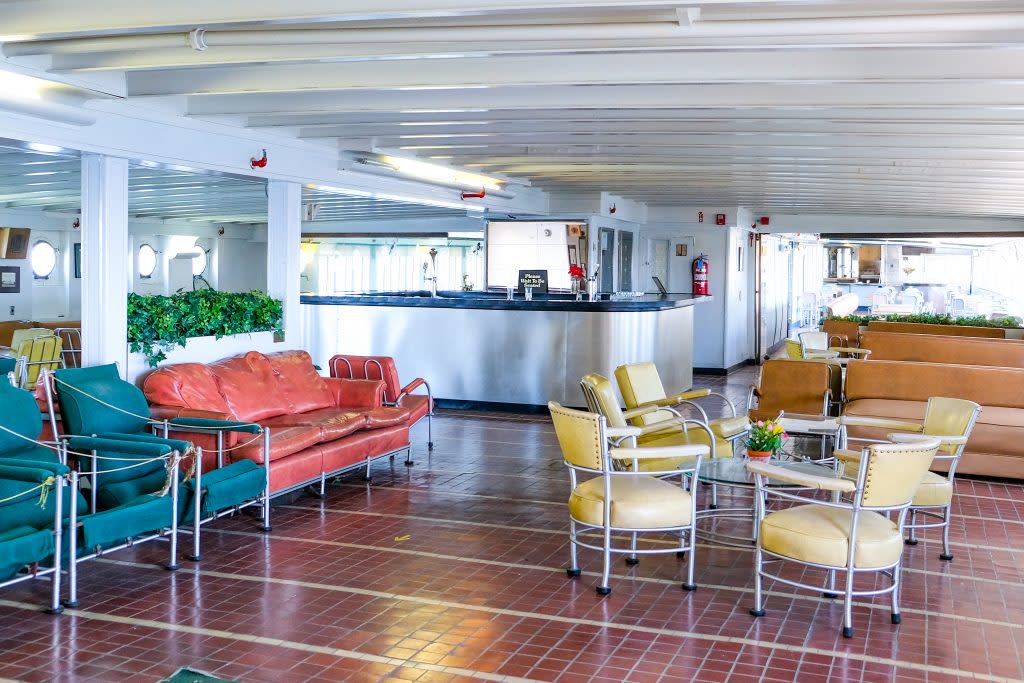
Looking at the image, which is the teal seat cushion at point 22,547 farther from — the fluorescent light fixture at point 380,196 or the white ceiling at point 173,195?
the fluorescent light fixture at point 380,196

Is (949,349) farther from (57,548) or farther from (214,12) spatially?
(57,548)

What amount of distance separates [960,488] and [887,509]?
3.53 m

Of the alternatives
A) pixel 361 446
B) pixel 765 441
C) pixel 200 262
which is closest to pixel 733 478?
pixel 765 441

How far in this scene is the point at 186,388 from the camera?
22.1ft

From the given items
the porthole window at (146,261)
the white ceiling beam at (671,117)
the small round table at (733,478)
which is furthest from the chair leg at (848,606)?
the porthole window at (146,261)

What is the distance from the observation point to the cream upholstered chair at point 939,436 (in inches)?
221

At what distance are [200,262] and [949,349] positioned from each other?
1485 centimetres

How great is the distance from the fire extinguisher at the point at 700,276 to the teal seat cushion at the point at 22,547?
12.9 meters

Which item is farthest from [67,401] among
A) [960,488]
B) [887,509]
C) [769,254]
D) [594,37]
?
[769,254]

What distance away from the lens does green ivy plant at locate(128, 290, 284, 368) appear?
704 centimetres

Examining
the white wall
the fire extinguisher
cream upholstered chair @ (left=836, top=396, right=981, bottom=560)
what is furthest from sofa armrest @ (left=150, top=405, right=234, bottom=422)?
the white wall

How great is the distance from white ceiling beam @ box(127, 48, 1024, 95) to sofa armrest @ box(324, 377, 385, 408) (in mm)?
2676

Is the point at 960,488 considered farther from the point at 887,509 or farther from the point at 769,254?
the point at 769,254

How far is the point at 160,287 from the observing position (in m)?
19.0
